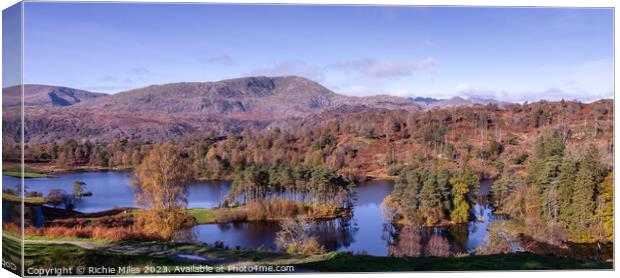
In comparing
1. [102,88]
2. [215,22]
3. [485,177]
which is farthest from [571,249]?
[102,88]

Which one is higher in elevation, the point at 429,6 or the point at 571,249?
the point at 429,6

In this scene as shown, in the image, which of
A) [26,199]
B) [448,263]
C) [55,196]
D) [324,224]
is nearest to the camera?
[26,199]

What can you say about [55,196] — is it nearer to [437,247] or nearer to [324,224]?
A: [324,224]

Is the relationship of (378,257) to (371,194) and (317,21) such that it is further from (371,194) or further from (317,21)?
(317,21)

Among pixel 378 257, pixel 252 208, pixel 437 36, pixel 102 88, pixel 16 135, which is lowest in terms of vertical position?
pixel 378 257

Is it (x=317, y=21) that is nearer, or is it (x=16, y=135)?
(x=16, y=135)

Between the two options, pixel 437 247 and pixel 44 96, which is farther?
pixel 437 247

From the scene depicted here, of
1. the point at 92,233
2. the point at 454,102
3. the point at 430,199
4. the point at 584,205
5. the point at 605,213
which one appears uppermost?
the point at 454,102

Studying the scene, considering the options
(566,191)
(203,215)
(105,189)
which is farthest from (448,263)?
(105,189)
